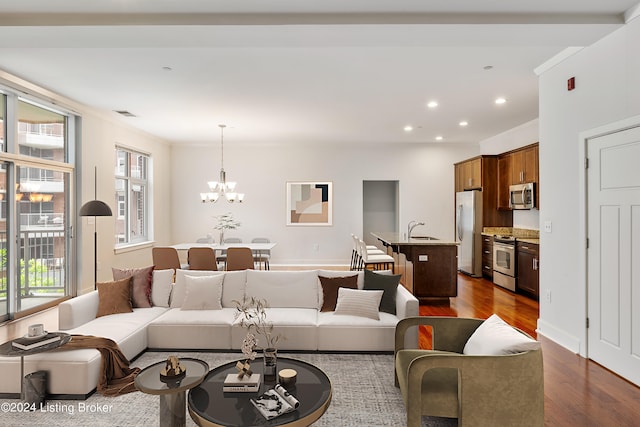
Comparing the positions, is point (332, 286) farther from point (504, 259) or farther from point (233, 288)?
point (504, 259)

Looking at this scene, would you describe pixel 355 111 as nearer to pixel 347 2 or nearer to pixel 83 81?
pixel 347 2

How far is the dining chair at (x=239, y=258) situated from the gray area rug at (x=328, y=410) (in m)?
2.80

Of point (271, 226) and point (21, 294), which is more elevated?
point (271, 226)

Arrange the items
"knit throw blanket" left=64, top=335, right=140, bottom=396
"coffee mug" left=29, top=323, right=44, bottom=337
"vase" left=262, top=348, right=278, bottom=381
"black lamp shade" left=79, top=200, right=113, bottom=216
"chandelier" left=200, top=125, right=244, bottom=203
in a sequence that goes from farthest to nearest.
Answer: "chandelier" left=200, top=125, right=244, bottom=203 < "black lamp shade" left=79, top=200, right=113, bottom=216 < "knit throw blanket" left=64, top=335, right=140, bottom=396 < "coffee mug" left=29, top=323, right=44, bottom=337 < "vase" left=262, top=348, right=278, bottom=381

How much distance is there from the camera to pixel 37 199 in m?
4.94

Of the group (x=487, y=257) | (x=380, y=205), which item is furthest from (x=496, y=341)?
(x=380, y=205)

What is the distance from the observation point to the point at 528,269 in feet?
18.5

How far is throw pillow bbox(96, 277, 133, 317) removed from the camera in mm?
3592

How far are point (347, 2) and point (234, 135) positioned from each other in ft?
17.8

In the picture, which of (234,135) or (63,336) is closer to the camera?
(63,336)

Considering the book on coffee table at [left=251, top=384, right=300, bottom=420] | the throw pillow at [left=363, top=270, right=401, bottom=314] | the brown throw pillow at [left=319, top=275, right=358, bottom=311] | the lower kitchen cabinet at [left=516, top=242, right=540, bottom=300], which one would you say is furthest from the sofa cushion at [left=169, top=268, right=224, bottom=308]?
the lower kitchen cabinet at [left=516, top=242, right=540, bottom=300]

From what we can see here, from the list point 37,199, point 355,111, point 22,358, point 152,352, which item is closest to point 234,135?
point 355,111

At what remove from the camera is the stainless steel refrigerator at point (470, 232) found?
7.21 metres

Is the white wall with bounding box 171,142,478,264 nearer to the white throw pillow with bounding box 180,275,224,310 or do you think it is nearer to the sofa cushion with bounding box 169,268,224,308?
the sofa cushion with bounding box 169,268,224,308
